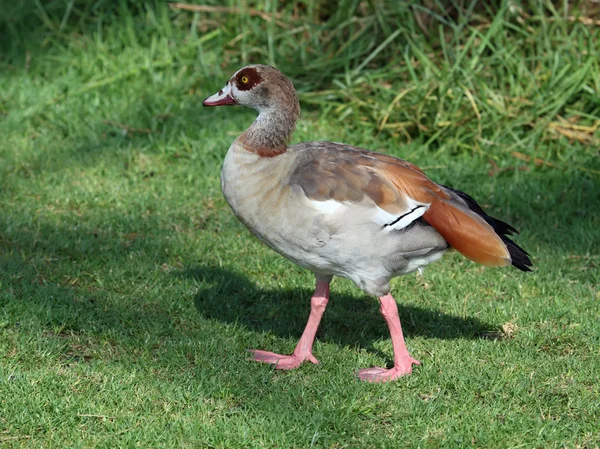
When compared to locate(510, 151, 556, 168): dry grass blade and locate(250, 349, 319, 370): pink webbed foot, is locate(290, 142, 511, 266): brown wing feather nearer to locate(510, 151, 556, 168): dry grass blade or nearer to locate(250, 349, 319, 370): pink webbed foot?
locate(250, 349, 319, 370): pink webbed foot

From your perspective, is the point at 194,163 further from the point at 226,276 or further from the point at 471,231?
the point at 471,231

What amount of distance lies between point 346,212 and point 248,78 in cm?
98

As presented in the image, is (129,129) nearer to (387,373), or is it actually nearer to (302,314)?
(302,314)

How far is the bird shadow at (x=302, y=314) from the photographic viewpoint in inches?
205

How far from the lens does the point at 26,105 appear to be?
8.46m

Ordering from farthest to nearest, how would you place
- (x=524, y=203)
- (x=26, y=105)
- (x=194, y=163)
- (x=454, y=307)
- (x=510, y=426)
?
(x=26, y=105)
(x=194, y=163)
(x=524, y=203)
(x=454, y=307)
(x=510, y=426)

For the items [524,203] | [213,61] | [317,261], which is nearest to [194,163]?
[213,61]

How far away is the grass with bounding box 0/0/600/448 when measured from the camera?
4242mm

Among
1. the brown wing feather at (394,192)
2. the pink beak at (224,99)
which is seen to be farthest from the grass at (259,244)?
the pink beak at (224,99)

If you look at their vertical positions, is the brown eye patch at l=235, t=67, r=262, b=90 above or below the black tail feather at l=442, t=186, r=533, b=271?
above

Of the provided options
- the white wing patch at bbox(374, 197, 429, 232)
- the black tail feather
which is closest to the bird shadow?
the black tail feather

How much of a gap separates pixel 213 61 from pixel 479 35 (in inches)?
103

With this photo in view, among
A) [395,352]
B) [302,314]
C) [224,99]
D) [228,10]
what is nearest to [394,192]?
[395,352]

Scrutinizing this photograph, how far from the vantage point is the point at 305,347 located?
4840 mm
